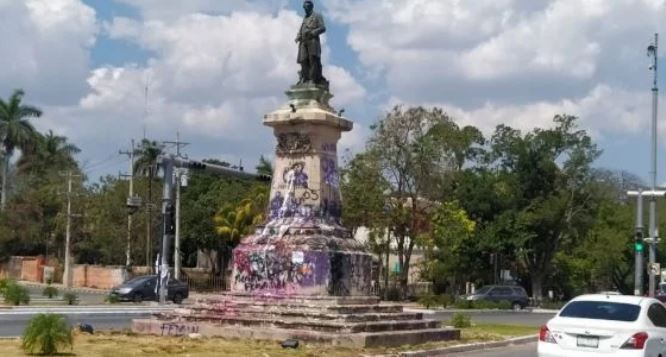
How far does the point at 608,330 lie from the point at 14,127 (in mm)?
76210

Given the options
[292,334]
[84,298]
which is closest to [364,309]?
[292,334]

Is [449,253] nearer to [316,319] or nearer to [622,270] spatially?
[622,270]

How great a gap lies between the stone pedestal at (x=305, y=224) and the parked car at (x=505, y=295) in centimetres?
3276

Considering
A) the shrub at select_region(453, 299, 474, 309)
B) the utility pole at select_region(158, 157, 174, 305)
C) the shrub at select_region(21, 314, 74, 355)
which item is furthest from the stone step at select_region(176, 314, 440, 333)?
the shrub at select_region(453, 299, 474, 309)

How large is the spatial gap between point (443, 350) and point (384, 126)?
3755cm

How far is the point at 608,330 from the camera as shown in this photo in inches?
594

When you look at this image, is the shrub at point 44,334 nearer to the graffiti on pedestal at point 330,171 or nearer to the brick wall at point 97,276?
the graffiti on pedestal at point 330,171

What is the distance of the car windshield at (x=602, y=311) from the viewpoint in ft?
51.3

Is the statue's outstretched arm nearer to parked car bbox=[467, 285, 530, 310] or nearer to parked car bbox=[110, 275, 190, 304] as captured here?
parked car bbox=[110, 275, 190, 304]

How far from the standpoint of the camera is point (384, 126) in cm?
5784

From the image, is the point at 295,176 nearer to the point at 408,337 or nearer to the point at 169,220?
the point at 408,337

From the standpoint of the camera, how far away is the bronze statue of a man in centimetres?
2403

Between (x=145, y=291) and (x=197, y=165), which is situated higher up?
(x=197, y=165)

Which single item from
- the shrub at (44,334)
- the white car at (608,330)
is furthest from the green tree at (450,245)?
the shrub at (44,334)
